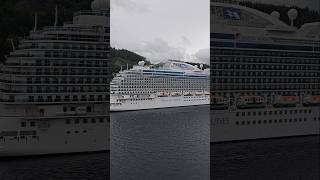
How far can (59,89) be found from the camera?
1232 cm

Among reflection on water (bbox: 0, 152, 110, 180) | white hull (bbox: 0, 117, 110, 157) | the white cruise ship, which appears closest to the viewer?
reflection on water (bbox: 0, 152, 110, 180)

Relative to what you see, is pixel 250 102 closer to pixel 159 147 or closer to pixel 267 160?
pixel 159 147

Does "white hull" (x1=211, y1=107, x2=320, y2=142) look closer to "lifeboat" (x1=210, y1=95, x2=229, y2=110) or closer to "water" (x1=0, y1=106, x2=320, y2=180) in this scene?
"lifeboat" (x1=210, y1=95, x2=229, y2=110)

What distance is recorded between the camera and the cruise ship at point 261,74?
53.5ft

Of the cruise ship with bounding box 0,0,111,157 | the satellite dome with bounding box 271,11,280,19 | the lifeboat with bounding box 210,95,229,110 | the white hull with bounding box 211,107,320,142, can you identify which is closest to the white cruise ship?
the lifeboat with bounding box 210,95,229,110

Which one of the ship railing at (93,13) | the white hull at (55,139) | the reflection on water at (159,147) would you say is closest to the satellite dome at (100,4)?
the ship railing at (93,13)

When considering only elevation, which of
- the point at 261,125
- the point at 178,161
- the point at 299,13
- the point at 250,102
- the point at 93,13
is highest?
the point at 299,13

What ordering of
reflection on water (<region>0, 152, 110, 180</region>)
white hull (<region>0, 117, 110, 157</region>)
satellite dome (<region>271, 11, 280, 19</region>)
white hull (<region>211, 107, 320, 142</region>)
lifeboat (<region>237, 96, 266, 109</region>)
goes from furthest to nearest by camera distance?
1. satellite dome (<region>271, 11, 280, 19</region>)
2. lifeboat (<region>237, 96, 266, 109</region>)
3. white hull (<region>211, 107, 320, 142</region>)
4. white hull (<region>0, 117, 110, 157</region>)
5. reflection on water (<region>0, 152, 110, 180</region>)

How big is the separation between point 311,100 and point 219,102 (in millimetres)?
4076

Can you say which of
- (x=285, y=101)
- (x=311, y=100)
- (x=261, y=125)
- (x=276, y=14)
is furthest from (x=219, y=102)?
(x=276, y=14)

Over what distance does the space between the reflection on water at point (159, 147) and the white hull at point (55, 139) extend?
26.1 inches

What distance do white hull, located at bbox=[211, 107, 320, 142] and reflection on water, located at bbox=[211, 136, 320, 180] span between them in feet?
1.24

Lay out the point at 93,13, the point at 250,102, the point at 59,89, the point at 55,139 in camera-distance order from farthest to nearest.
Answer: the point at 250,102 < the point at 93,13 < the point at 59,89 < the point at 55,139

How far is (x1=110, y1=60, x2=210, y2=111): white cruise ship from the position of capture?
985 inches
